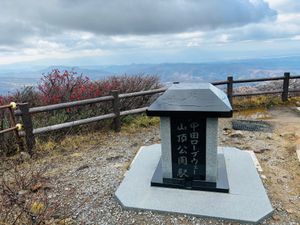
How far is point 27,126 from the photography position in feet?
16.1

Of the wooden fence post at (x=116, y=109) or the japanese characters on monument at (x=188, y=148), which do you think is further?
the wooden fence post at (x=116, y=109)

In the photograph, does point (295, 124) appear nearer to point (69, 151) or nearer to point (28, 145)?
point (69, 151)

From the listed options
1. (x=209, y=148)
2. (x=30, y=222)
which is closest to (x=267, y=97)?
(x=209, y=148)

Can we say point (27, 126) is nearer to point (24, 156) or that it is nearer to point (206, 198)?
point (24, 156)

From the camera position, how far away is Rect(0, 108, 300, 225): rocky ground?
305cm

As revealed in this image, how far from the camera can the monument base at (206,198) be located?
2988mm

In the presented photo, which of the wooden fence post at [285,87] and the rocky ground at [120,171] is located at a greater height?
the wooden fence post at [285,87]

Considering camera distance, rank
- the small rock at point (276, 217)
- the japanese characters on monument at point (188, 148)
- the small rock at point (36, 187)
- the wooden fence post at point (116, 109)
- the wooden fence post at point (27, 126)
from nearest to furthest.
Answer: the small rock at point (276, 217) < the japanese characters on monument at point (188, 148) < the small rock at point (36, 187) < the wooden fence post at point (27, 126) < the wooden fence post at point (116, 109)

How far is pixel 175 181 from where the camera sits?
3521 mm

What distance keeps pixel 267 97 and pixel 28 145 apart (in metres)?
7.34

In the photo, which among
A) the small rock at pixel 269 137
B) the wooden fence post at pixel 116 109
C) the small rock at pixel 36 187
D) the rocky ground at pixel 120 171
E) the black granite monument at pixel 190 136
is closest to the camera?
the rocky ground at pixel 120 171

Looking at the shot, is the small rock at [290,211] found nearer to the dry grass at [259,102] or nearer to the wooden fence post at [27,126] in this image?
the wooden fence post at [27,126]

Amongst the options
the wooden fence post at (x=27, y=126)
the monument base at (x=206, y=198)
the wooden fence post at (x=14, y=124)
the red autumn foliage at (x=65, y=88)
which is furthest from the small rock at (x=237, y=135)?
the wooden fence post at (x=14, y=124)

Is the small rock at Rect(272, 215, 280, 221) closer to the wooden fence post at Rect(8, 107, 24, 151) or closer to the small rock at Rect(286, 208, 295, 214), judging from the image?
the small rock at Rect(286, 208, 295, 214)
